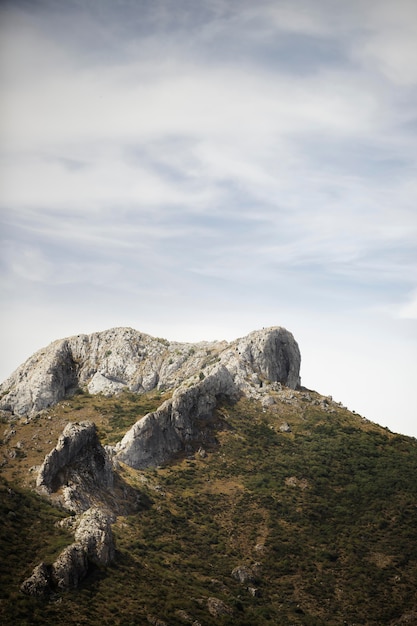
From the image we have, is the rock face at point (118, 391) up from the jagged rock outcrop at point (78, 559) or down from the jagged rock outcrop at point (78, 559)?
up

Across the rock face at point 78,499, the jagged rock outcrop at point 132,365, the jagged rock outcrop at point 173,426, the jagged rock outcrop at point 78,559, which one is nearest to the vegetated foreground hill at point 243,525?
the jagged rock outcrop at point 78,559

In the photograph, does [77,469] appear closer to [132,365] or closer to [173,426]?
[173,426]

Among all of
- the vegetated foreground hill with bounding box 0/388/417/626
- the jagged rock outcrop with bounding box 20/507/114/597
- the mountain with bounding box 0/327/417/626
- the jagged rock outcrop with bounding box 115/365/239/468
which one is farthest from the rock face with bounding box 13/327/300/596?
the vegetated foreground hill with bounding box 0/388/417/626

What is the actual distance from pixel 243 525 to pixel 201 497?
11.7m

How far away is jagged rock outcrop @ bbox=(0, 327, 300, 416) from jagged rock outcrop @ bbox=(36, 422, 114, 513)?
51.0 m

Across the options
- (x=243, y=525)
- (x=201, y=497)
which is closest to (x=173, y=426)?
(x=201, y=497)

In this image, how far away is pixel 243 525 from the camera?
366 ft

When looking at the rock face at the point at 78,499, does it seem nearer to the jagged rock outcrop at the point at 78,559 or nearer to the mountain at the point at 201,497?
the jagged rock outcrop at the point at 78,559

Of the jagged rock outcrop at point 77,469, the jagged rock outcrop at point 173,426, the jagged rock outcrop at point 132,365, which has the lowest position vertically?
the jagged rock outcrop at point 77,469

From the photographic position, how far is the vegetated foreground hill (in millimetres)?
76625

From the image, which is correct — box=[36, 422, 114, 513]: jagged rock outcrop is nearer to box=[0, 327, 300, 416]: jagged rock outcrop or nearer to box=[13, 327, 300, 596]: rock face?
box=[13, 327, 300, 596]: rock face

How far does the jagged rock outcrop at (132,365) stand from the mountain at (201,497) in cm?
61

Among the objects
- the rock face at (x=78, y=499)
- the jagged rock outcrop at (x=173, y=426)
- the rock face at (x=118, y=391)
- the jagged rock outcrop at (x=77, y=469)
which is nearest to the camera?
the rock face at (x=78, y=499)

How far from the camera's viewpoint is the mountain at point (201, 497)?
77812 mm
